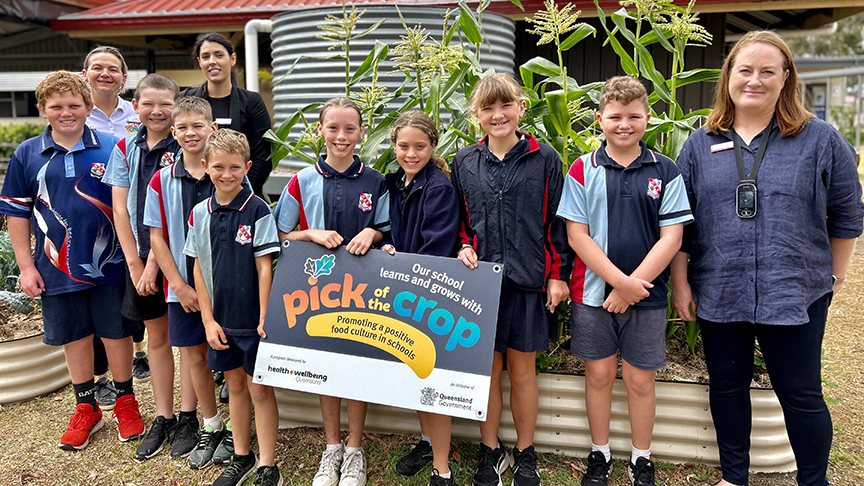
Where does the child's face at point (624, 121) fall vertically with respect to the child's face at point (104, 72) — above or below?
below

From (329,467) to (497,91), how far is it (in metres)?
1.64

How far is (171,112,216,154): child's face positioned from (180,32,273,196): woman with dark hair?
0.47 m

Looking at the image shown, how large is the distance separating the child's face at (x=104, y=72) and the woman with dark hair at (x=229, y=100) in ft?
1.25

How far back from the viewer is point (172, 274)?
2.37 metres

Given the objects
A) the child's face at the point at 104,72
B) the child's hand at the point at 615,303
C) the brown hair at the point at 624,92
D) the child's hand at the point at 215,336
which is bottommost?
the child's hand at the point at 215,336

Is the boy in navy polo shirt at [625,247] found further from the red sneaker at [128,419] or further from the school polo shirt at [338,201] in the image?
the red sneaker at [128,419]

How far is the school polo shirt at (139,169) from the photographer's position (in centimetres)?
254

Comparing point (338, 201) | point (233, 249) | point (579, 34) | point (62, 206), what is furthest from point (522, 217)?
point (62, 206)

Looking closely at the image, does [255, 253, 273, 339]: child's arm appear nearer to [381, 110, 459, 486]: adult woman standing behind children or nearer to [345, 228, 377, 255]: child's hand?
[345, 228, 377, 255]: child's hand

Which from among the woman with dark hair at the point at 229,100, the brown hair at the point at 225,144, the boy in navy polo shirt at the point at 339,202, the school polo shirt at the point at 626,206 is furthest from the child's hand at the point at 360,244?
the woman with dark hair at the point at 229,100

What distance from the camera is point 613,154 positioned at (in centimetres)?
218

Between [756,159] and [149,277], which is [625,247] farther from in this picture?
[149,277]

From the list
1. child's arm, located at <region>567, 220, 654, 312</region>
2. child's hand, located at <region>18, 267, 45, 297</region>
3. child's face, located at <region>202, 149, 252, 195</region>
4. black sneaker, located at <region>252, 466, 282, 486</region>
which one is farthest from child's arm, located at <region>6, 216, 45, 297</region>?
child's arm, located at <region>567, 220, 654, 312</region>

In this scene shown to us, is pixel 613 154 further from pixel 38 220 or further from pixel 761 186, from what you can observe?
pixel 38 220
